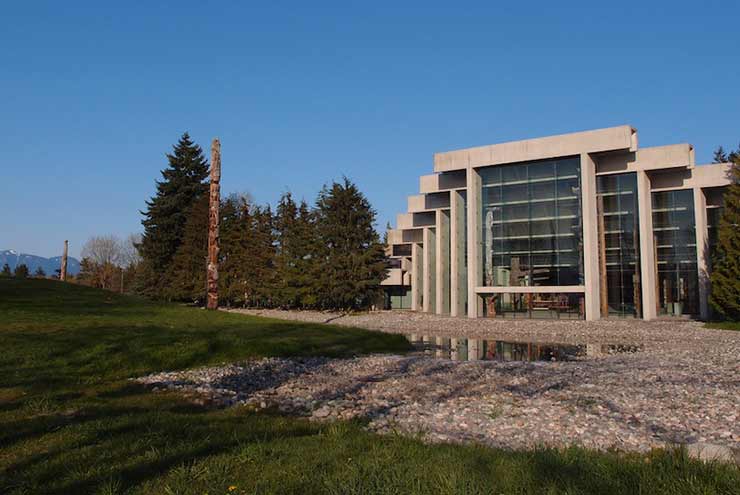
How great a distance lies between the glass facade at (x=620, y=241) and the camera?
37938mm

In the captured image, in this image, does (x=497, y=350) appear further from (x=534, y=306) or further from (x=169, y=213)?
(x=169, y=213)

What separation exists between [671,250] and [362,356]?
3141 centimetres

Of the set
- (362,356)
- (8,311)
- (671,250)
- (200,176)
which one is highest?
(200,176)

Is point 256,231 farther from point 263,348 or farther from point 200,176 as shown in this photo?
point 263,348

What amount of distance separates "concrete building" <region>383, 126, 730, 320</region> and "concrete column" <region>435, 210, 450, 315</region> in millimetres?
6007

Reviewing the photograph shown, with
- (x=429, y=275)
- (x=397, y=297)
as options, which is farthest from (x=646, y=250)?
(x=397, y=297)

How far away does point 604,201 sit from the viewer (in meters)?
39.5

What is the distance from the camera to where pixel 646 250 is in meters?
37.1

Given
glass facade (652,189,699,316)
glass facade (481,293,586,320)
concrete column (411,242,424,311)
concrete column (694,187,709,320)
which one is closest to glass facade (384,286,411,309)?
concrete column (411,242,424,311)

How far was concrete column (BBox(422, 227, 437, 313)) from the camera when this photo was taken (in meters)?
49.6

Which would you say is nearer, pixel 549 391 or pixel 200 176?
pixel 549 391

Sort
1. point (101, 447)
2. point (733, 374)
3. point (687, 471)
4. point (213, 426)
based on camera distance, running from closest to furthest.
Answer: point (687, 471) → point (101, 447) → point (213, 426) → point (733, 374)

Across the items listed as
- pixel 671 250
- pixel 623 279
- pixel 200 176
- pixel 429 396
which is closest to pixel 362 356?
pixel 429 396

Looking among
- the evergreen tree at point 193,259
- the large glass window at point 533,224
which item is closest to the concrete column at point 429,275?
the large glass window at point 533,224
